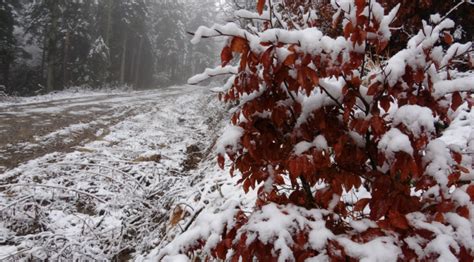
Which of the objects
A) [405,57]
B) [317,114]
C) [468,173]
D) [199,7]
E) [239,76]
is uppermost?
[199,7]

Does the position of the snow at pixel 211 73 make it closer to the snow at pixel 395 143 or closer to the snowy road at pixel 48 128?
the snow at pixel 395 143

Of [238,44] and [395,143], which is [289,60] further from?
[395,143]

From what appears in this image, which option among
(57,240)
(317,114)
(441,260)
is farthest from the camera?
(57,240)

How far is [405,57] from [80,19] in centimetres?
3366

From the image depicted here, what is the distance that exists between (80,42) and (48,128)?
22621 mm

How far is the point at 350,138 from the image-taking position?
1966mm

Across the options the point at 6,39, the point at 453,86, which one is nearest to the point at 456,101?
the point at 453,86

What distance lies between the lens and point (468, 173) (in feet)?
6.19

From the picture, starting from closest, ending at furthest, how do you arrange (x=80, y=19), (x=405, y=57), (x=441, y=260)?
(x=441, y=260)
(x=405, y=57)
(x=80, y=19)

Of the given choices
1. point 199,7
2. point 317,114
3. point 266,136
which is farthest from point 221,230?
point 199,7

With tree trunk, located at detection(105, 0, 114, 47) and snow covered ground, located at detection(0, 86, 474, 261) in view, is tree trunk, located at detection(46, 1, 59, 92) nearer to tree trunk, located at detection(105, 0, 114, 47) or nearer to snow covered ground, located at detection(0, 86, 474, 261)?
tree trunk, located at detection(105, 0, 114, 47)

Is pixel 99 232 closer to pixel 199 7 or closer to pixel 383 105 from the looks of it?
pixel 383 105

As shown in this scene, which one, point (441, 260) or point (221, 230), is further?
point (221, 230)

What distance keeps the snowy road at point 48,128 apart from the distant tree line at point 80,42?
7.45m
